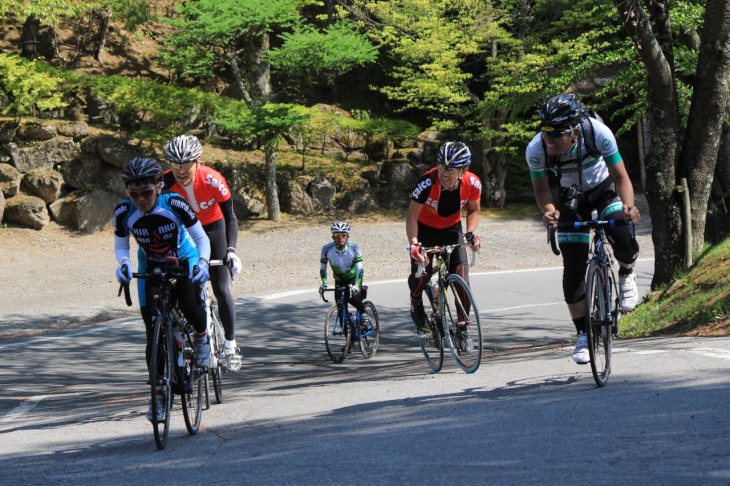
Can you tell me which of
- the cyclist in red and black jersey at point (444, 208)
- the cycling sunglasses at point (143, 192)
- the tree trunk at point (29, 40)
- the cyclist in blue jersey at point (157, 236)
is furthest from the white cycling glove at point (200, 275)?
the tree trunk at point (29, 40)

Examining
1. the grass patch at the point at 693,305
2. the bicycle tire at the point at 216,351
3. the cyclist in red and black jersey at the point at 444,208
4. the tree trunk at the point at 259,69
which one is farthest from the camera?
the tree trunk at the point at 259,69

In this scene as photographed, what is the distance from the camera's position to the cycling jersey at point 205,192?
7.76m

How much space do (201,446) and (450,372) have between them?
3169 mm

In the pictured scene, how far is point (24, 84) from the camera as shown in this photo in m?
25.9

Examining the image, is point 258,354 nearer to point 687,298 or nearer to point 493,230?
point 687,298

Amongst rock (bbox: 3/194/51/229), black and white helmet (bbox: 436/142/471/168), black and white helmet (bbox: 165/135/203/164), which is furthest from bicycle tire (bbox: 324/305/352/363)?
rock (bbox: 3/194/51/229)

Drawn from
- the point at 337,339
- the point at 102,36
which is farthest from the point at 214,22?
the point at 337,339

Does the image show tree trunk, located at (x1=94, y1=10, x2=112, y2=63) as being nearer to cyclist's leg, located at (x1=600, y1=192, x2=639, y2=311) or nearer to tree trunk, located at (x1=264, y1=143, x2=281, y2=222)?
tree trunk, located at (x1=264, y1=143, x2=281, y2=222)

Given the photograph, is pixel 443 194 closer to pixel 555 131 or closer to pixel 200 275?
pixel 555 131

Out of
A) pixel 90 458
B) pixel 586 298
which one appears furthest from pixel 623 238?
pixel 90 458

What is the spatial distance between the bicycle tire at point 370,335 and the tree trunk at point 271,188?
17653mm

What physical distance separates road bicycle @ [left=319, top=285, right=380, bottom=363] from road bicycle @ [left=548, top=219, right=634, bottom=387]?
4.52 m

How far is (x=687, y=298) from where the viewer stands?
1031 centimetres

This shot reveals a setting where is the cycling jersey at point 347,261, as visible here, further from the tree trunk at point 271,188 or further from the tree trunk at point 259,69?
the tree trunk at point 259,69
